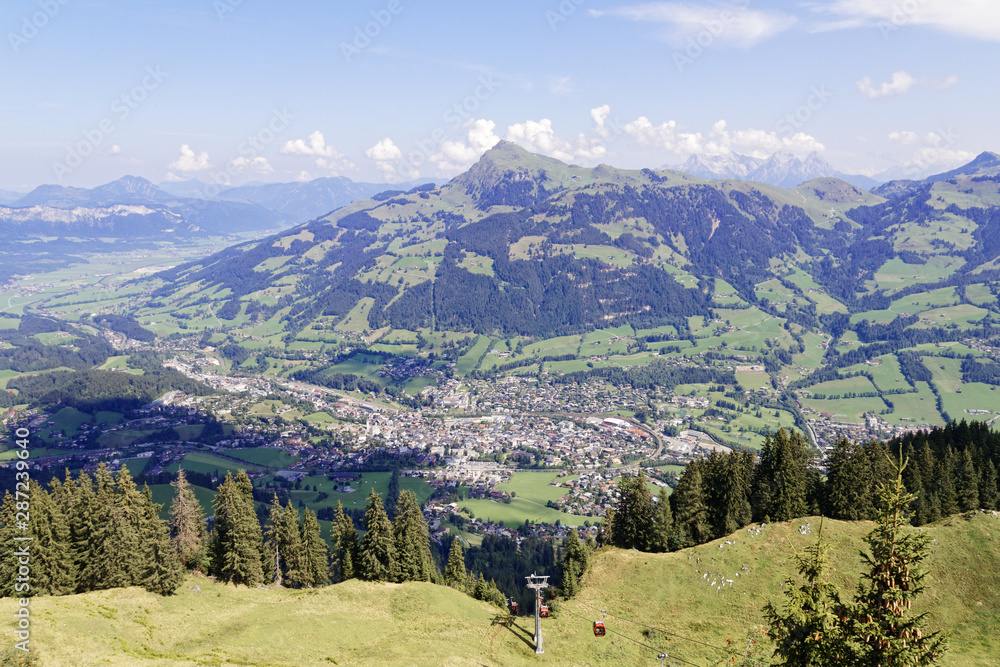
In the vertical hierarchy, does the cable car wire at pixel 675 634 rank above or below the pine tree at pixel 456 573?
above

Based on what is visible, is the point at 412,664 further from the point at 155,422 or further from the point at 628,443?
the point at 155,422

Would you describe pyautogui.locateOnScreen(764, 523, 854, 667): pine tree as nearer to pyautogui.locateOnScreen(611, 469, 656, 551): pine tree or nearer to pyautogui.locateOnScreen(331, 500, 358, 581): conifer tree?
pyautogui.locateOnScreen(611, 469, 656, 551): pine tree

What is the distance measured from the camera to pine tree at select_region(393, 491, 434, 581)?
194 feet

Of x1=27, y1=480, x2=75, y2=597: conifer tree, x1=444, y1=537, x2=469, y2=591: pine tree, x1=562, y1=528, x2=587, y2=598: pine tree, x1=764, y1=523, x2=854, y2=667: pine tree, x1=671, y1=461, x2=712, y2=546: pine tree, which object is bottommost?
x1=444, y1=537, x2=469, y2=591: pine tree

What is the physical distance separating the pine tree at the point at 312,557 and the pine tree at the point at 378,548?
6066mm

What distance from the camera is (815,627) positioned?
2080 centimetres

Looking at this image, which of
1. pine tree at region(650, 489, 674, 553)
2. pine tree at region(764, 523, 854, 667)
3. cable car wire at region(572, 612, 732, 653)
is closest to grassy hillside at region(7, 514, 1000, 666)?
cable car wire at region(572, 612, 732, 653)

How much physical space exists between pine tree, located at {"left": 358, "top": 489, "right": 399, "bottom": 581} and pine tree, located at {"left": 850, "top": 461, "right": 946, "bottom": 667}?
4703 cm

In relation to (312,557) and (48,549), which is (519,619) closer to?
(312,557)

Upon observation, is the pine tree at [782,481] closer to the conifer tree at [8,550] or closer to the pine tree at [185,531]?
the pine tree at [185,531]

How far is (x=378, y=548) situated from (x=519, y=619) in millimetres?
16979

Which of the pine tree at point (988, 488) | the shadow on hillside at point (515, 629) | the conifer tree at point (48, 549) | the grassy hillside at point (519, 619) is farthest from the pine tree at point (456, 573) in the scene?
the pine tree at point (988, 488)

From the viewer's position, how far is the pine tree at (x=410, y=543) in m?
59.1

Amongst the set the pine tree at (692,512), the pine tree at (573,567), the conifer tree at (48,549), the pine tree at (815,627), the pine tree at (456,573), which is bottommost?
the pine tree at (456,573)
